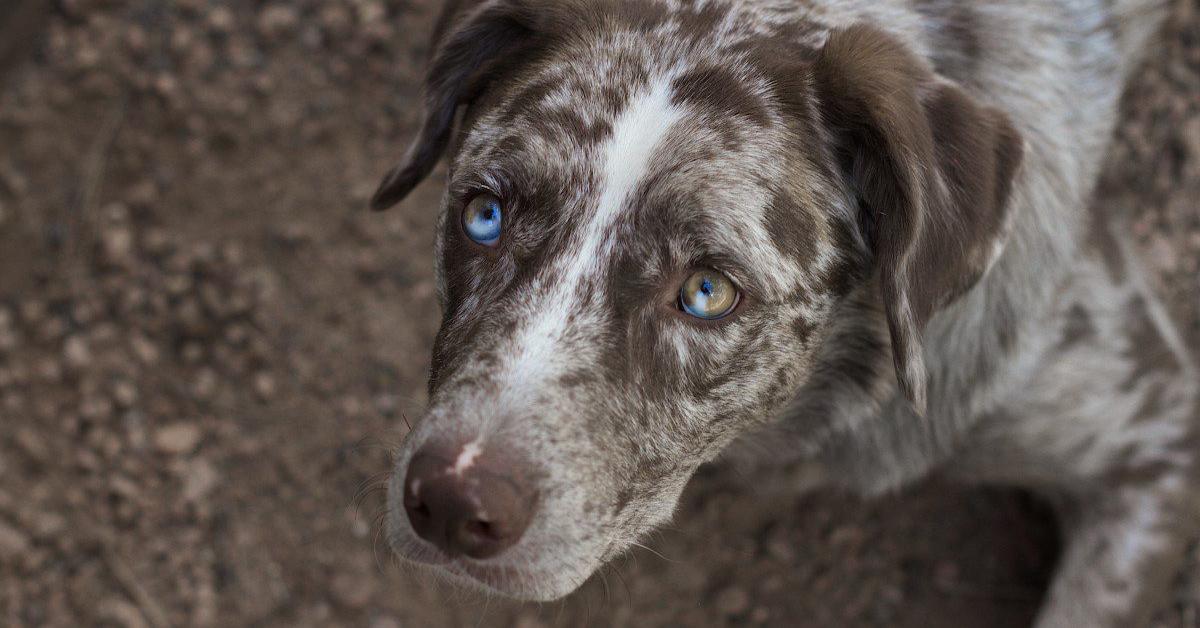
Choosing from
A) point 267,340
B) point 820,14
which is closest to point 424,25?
point 267,340

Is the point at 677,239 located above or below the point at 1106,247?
above

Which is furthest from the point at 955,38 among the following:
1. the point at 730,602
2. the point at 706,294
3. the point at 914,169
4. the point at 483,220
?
the point at 730,602

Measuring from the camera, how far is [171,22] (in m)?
4.43

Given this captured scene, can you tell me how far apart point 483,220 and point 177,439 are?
6.41 ft

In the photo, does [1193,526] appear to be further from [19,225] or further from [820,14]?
[19,225]

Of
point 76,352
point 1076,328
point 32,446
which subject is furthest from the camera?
point 76,352

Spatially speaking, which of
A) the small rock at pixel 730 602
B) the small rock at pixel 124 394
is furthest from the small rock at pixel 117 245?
the small rock at pixel 730 602

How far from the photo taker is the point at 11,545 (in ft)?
11.8

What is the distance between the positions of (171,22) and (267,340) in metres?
1.44

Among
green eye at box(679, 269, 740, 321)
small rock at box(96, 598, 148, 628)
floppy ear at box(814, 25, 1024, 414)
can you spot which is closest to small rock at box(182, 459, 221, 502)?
small rock at box(96, 598, 148, 628)

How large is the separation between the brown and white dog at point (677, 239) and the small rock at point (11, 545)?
2.00 meters

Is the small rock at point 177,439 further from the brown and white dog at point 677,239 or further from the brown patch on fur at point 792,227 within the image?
the brown patch on fur at point 792,227

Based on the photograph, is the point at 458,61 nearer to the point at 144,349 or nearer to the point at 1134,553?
the point at 144,349

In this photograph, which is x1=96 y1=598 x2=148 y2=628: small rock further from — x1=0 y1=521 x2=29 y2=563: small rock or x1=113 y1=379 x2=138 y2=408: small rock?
x1=113 y1=379 x2=138 y2=408: small rock
